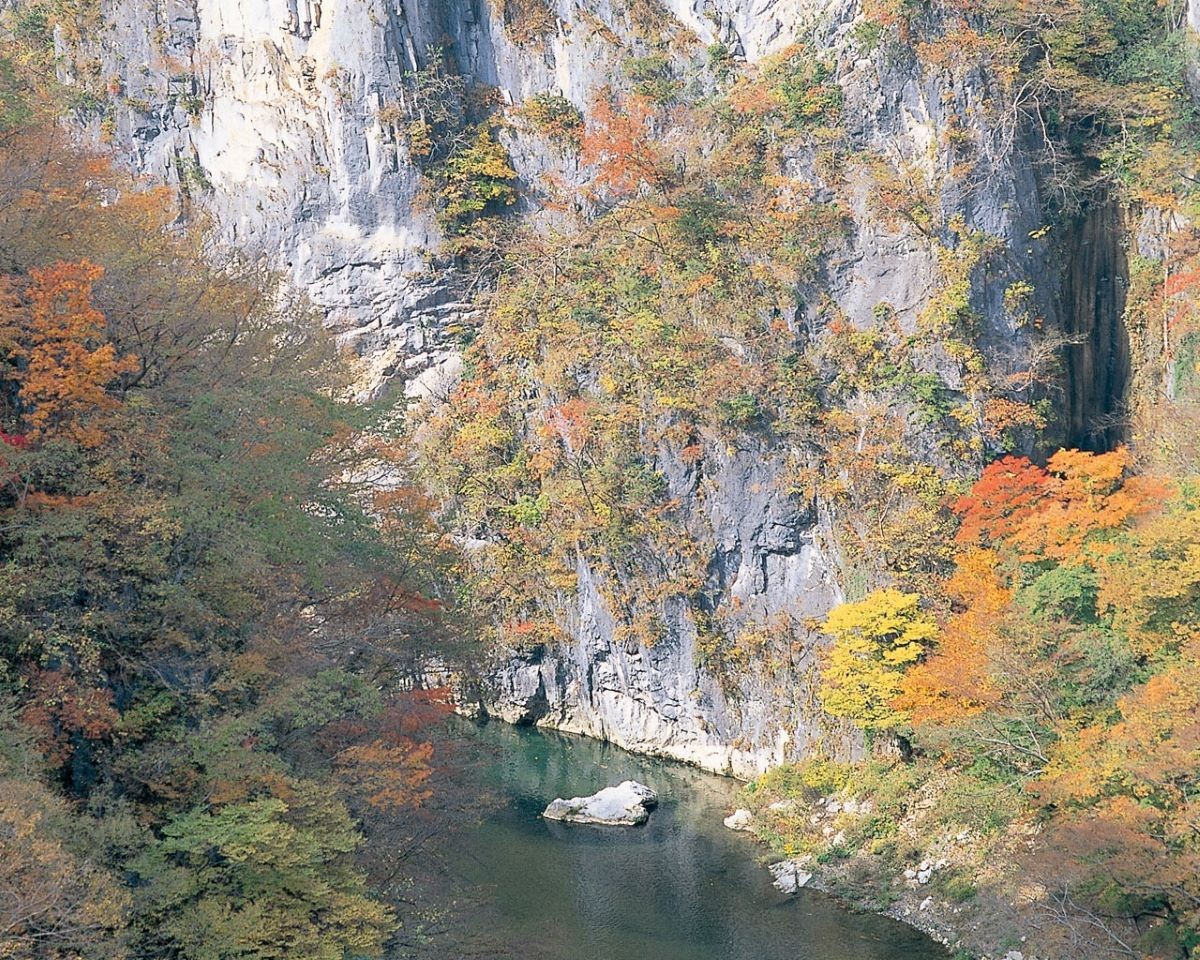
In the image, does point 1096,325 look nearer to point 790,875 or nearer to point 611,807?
point 790,875

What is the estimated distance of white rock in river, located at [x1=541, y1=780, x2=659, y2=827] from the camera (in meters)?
23.1

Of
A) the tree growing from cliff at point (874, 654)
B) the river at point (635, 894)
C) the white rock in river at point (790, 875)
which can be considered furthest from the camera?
the tree growing from cliff at point (874, 654)

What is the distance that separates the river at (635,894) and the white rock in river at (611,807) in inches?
10.2

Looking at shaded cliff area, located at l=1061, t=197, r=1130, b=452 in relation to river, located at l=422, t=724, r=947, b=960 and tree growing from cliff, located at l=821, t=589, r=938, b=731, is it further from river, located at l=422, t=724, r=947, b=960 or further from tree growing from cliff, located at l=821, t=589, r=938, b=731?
river, located at l=422, t=724, r=947, b=960

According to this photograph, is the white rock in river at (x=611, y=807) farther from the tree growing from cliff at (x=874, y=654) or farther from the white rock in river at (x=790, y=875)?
the tree growing from cliff at (x=874, y=654)

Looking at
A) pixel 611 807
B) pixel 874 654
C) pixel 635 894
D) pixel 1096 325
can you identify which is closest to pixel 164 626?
pixel 635 894

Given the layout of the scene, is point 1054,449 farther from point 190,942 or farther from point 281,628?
point 190,942

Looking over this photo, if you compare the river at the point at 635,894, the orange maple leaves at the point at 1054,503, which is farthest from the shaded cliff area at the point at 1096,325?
the river at the point at 635,894

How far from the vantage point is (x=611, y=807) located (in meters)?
23.4

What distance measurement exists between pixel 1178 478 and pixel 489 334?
741 inches

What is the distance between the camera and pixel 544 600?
3022 cm

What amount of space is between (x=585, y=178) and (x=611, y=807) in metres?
17.5

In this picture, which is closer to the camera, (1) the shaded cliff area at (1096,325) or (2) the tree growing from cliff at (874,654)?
(2) the tree growing from cliff at (874,654)

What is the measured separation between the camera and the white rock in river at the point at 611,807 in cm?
2311
